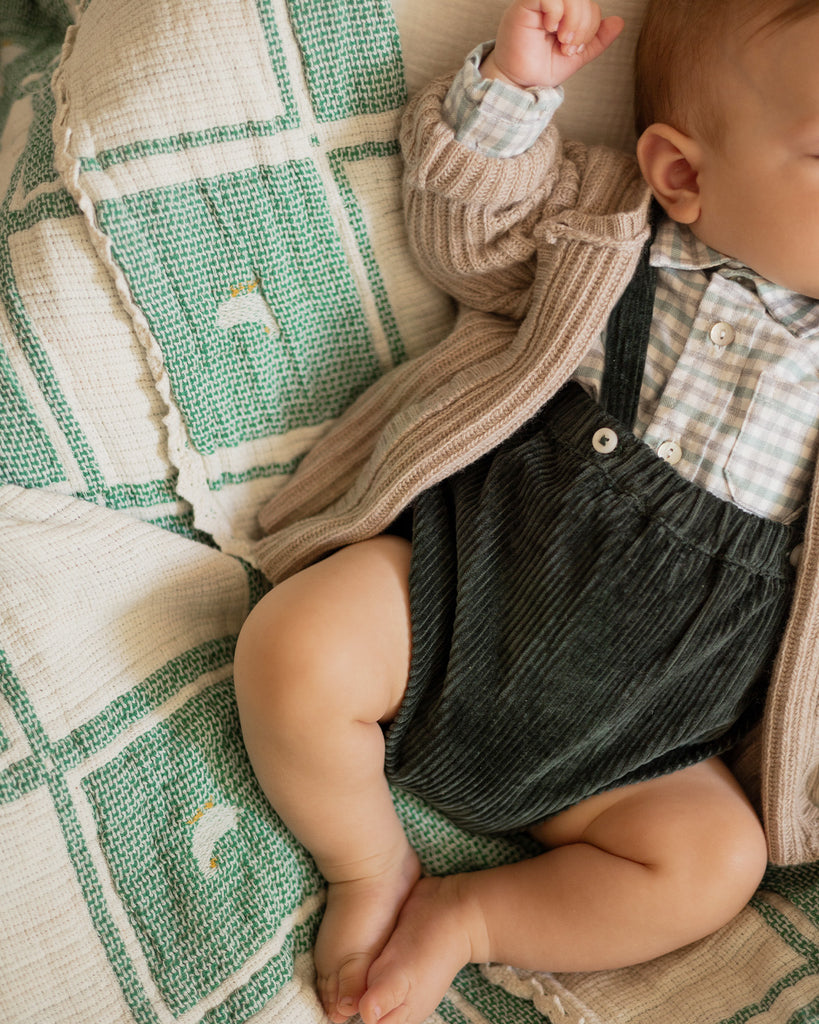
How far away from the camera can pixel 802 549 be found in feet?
3.09

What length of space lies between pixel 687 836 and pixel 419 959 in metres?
0.30

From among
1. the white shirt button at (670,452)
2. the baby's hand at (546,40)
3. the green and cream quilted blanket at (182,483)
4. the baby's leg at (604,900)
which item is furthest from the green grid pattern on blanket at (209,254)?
the baby's leg at (604,900)

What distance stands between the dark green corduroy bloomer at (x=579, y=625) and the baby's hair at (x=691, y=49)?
330mm

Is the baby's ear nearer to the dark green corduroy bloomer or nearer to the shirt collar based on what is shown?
the shirt collar

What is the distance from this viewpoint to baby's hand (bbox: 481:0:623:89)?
886mm

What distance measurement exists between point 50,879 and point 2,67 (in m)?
1.10

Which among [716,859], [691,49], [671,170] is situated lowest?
[716,859]

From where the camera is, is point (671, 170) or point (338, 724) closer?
point (338, 724)

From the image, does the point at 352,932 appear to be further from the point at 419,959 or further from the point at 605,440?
the point at 605,440

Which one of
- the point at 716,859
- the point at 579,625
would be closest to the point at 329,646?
the point at 579,625

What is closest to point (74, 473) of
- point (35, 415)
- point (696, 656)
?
point (35, 415)

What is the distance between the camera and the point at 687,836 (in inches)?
36.2

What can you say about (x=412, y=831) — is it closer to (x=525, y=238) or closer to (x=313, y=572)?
(x=313, y=572)

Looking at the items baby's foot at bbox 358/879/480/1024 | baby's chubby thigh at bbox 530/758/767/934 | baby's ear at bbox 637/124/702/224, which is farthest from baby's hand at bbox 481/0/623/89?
baby's foot at bbox 358/879/480/1024
